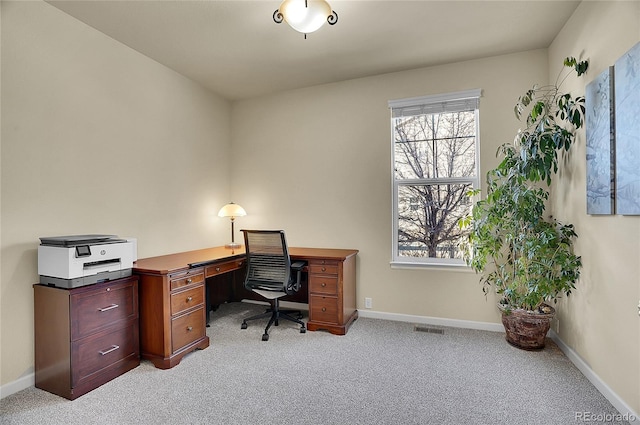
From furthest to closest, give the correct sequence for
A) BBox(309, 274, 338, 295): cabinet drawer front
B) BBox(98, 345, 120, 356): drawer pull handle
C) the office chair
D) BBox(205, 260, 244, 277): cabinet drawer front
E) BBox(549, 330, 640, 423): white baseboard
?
BBox(309, 274, 338, 295): cabinet drawer front < the office chair < BBox(205, 260, 244, 277): cabinet drawer front < BBox(98, 345, 120, 356): drawer pull handle < BBox(549, 330, 640, 423): white baseboard

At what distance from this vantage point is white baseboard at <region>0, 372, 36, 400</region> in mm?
2029

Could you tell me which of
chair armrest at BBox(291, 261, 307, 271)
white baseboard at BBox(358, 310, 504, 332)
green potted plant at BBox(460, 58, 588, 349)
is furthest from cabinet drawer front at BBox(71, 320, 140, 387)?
green potted plant at BBox(460, 58, 588, 349)

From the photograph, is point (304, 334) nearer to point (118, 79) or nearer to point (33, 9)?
point (118, 79)

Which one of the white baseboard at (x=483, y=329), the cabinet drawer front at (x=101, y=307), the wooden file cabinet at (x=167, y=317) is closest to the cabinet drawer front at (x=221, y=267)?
the wooden file cabinet at (x=167, y=317)

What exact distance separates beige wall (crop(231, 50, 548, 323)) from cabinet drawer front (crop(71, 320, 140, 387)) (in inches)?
79.6

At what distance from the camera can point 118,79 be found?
2795 mm

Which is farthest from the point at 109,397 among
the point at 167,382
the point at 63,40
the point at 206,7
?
the point at 206,7

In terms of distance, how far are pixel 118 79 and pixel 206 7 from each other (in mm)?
1142

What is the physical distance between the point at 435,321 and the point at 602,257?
5.38 feet

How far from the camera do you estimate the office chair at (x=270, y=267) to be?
2.97m

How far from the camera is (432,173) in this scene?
11.1ft

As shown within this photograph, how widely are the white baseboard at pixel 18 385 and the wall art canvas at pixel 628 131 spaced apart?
3.99 meters

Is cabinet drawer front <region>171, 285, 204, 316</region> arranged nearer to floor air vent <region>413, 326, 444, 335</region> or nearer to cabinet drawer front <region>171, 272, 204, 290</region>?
cabinet drawer front <region>171, 272, 204, 290</region>

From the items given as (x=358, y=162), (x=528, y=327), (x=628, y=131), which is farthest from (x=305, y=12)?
(x=528, y=327)
